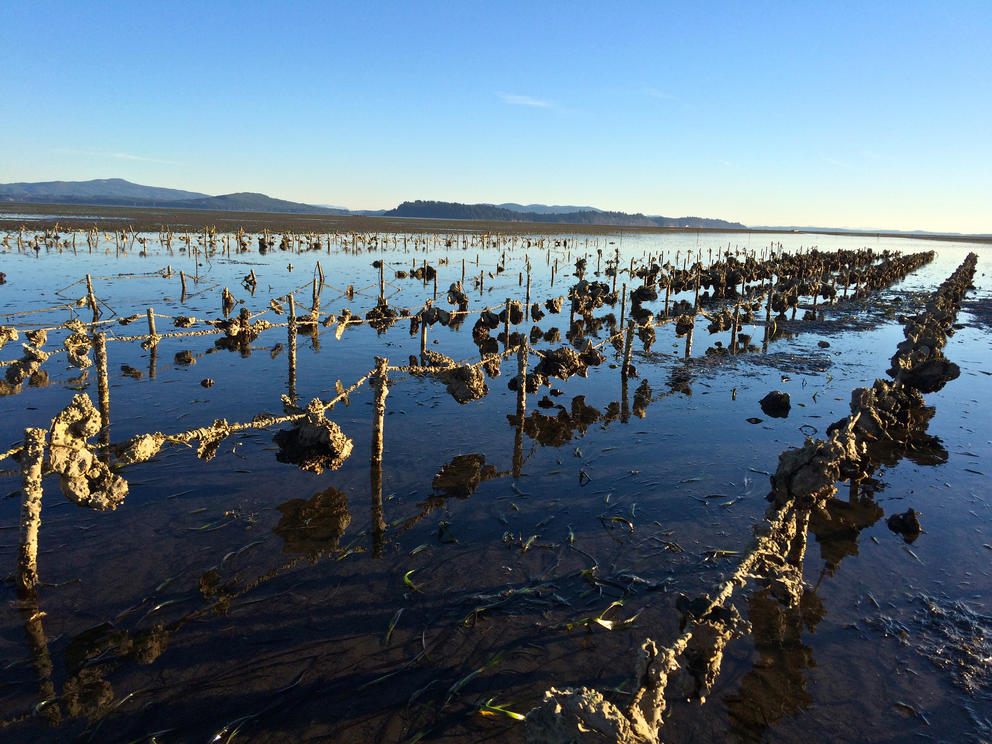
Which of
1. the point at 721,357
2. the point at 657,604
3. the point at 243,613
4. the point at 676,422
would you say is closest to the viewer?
the point at 243,613

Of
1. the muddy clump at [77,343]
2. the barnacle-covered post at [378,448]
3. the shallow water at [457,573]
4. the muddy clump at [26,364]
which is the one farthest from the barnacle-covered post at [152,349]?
the barnacle-covered post at [378,448]

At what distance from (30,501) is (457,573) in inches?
215

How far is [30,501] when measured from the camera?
6.45m

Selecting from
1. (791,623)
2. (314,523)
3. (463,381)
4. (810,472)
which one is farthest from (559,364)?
(791,623)

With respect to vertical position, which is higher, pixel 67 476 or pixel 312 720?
pixel 67 476


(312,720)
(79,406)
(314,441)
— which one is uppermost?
(79,406)

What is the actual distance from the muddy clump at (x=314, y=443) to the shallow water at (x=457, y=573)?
538 mm

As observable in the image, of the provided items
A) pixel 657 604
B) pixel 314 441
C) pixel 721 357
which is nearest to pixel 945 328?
pixel 721 357

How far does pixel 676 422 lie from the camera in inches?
573

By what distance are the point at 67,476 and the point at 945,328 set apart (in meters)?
34.3

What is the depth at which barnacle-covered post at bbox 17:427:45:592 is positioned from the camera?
249 inches

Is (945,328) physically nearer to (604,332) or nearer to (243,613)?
→ (604,332)

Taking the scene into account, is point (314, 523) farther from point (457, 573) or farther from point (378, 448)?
point (457, 573)

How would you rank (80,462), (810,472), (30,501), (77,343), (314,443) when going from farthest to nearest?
(77,343) < (314,443) < (810,472) < (80,462) < (30,501)
